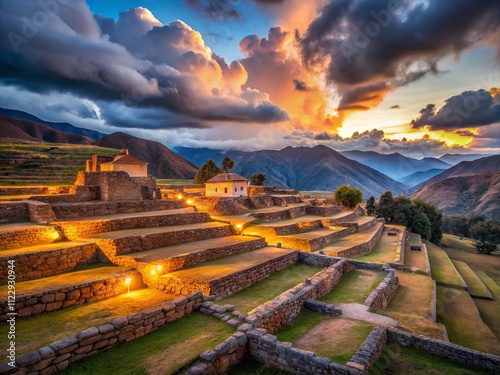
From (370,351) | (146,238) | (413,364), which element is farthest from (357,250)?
(146,238)

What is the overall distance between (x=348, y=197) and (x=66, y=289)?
40.7m

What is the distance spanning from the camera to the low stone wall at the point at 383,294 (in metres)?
10.1

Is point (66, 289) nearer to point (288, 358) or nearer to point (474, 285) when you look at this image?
point (288, 358)

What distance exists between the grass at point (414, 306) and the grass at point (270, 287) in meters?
3.45

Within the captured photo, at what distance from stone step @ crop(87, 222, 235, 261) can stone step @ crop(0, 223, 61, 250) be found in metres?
1.40

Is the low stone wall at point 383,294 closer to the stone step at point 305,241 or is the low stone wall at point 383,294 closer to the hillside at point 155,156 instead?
the stone step at point 305,241

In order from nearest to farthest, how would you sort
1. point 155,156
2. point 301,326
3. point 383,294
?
point 301,326, point 383,294, point 155,156

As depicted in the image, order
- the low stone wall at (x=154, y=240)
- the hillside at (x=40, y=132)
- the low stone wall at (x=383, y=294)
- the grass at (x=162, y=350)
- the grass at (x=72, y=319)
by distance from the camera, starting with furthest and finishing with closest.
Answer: the hillside at (x=40, y=132), the low stone wall at (x=154, y=240), the low stone wall at (x=383, y=294), the grass at (x=72, y=319), the grass at (x=162, y=350)

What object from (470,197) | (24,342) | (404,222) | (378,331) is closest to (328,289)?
(378,331)

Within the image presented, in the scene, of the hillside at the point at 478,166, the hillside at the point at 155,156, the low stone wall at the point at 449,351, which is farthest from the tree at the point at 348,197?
the hillside at the point at 478,166

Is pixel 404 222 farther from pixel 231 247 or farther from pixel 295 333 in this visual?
pixel 295 333

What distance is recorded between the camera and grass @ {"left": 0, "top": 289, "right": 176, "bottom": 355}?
18.5ft

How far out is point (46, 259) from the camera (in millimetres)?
9312

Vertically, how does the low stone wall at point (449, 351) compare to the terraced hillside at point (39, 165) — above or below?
below
